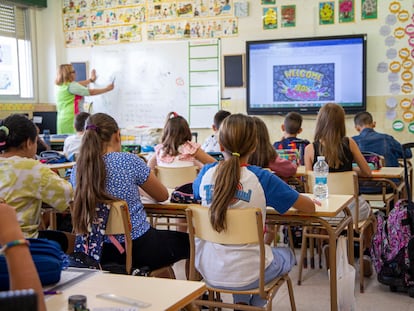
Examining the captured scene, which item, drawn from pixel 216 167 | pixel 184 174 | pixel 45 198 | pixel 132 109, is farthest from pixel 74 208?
pixel 132 109

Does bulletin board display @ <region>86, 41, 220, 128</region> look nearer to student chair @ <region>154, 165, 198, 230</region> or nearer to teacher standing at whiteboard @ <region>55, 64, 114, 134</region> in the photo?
teacher standing at whiteboard @ <region>55, 64, 114, 134</region>

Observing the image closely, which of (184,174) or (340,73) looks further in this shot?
(340,73)

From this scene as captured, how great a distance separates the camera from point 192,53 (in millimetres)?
7516

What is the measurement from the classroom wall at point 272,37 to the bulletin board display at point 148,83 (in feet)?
0.96

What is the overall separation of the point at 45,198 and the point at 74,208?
24cm

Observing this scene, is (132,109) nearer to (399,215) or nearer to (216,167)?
(399,215)

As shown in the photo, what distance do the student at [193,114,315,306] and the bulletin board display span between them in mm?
4875

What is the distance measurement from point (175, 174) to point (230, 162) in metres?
1.65

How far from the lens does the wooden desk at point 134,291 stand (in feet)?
4.66

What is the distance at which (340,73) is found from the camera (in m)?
6.72

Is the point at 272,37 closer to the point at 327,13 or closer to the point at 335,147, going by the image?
the point at 327,13

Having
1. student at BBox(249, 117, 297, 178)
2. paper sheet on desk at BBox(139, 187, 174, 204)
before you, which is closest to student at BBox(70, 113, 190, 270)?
paper sheet on desk at BBox(139, 187, 174, 204)

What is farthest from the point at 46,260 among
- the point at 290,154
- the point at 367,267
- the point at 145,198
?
the point at 290,154

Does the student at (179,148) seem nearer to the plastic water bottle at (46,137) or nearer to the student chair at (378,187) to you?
the student chair at (378,187)
